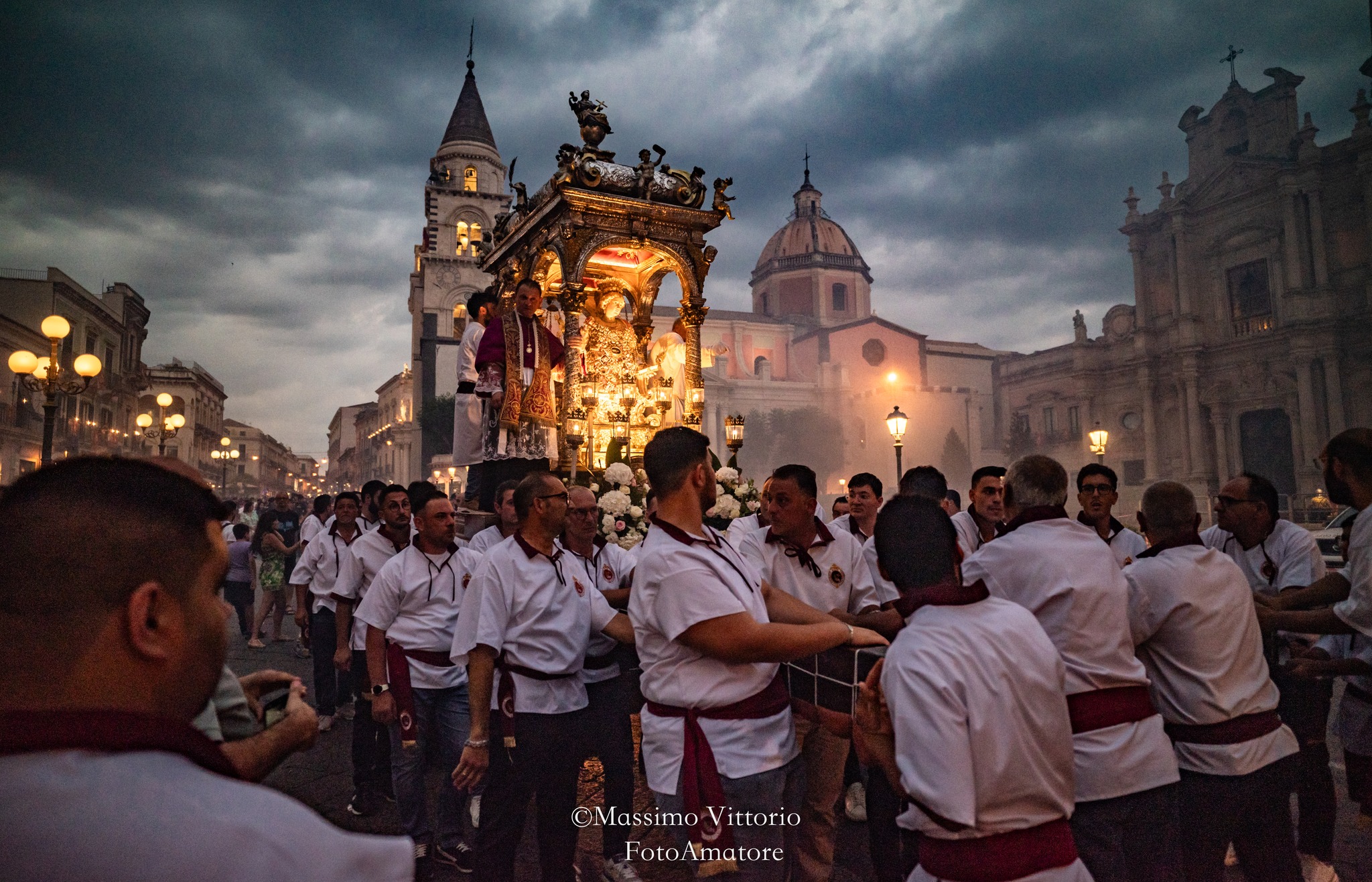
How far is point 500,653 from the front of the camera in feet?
14.5

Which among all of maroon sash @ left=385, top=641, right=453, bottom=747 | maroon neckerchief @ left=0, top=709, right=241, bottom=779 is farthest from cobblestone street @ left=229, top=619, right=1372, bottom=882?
maroon neckerchief @ left=0, top=709, right=241, bottom=779

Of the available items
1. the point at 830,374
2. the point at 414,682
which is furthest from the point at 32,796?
the point at 830,374

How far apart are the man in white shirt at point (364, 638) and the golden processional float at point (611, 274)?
2909 millimetres

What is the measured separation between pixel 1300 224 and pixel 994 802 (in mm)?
47268

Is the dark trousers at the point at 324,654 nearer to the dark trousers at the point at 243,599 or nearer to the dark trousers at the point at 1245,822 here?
the dark trousers at the point at 243,599

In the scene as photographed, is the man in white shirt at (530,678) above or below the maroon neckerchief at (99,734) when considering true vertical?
below

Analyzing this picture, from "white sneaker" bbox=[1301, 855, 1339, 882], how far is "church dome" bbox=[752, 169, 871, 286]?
65.3 meters

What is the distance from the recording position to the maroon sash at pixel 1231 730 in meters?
3.49

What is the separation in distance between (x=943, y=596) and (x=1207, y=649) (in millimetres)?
1840

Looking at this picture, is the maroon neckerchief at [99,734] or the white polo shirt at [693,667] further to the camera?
the white polo shirt at [693,667]

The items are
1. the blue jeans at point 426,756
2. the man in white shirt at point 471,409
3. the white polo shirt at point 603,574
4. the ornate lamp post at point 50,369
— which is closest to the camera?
the white polo shirt at point 603,574

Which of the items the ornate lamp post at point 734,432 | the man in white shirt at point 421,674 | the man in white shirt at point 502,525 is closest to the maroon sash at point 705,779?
the man in white shirt at point 421,674

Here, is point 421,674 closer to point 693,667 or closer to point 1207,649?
point 693,667

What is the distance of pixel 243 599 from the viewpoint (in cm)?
1339
